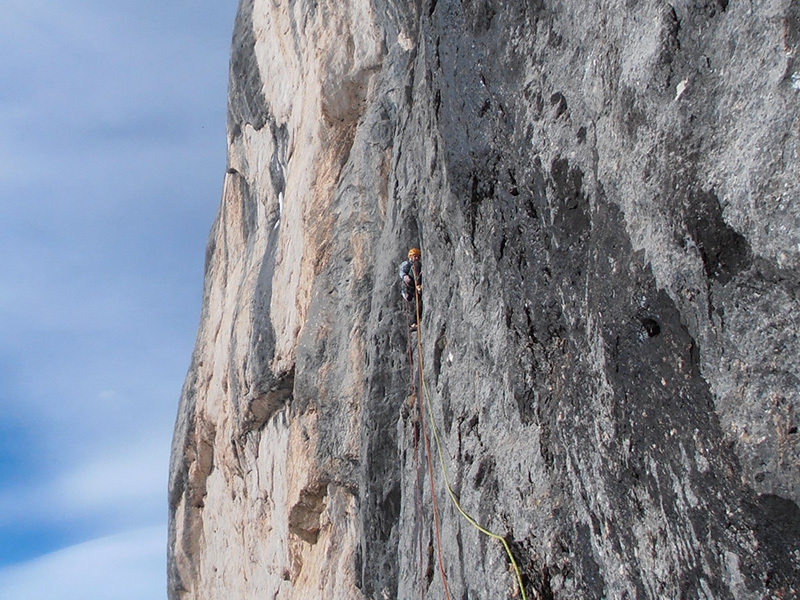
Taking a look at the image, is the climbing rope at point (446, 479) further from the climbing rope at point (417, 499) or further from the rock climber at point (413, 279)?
the climbing rope at point (417, 499)

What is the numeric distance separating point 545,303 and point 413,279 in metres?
1.97

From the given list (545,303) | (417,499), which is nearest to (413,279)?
(417,499)

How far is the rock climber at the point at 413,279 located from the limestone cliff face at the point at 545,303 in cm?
16

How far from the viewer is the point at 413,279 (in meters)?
5.99

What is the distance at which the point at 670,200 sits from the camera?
3111 millimetres

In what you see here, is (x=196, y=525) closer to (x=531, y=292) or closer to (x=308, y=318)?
(x=308, y=318)

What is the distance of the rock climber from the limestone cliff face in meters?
0.16

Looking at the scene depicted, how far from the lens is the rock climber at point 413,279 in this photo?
19.4 ft

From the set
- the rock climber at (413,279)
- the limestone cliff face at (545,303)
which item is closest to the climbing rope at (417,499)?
the limestone cliff face at (545,303)

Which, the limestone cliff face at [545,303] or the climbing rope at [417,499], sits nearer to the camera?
the limestone cliff face at [545,303]

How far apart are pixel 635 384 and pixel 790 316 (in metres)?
0.86

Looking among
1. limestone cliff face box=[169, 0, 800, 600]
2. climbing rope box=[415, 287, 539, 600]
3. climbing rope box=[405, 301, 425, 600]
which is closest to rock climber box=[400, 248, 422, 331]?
climbing rope box=[415, 287, 539, 600]

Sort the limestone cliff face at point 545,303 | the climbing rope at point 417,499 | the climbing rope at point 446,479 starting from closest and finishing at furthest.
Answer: the limestone cliff face at point 545,303 → the climbing rope at point 446,479 → the climbing rope at point 417,499

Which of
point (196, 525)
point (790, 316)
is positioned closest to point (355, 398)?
point (790, 316)
